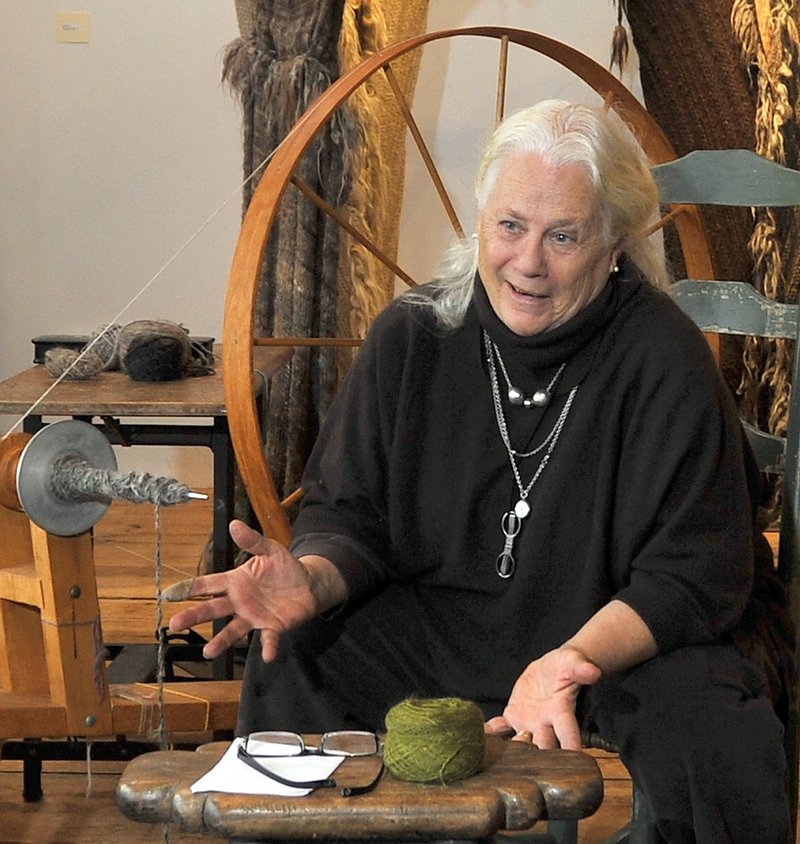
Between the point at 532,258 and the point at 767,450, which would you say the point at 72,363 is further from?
the point at 767,450

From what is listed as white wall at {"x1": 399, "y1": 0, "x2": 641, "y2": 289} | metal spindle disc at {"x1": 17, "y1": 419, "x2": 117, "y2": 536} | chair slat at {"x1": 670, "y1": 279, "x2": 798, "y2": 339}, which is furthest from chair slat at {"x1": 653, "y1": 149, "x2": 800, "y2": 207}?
white wall at {"x1": 399, "y1": 0, "x2": 641, "y2": 289}

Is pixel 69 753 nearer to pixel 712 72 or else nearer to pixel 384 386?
pixel 384 386

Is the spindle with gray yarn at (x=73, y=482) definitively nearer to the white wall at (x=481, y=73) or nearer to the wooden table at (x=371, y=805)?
the wooden table at (x=371, y=805)

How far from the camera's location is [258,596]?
1.58 meters

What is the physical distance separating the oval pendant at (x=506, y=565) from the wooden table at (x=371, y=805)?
1.55ft

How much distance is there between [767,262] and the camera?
280cm

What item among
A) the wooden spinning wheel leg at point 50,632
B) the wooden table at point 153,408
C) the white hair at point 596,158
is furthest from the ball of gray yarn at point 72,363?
the white hair at point 596,158

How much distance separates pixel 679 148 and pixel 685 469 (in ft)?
5.73

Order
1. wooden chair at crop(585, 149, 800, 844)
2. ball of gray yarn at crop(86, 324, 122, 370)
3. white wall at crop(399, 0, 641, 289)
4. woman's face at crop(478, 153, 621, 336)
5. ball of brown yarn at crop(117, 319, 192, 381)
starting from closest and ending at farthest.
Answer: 1. woman's face at crop(478, 153, 621, 336)
2. wooden chair at crop(585, 149, 800, 844)
3. ball of brown yarn at crop(117, 319, 192, 381)
4. ball of gray yarn at crop(86, 324, 122, 370)
5. white wall at crop(399, 0, 641, 289)

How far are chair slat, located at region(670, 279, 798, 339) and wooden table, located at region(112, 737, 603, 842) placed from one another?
91cm

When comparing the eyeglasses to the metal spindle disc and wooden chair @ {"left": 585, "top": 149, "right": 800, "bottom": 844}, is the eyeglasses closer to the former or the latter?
the metal spindle disc

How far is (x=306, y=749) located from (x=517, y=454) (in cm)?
60

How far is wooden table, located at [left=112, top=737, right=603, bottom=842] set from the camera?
1155 mm

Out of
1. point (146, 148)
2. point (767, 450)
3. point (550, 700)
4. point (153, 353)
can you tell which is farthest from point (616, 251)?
point (146, 148)
